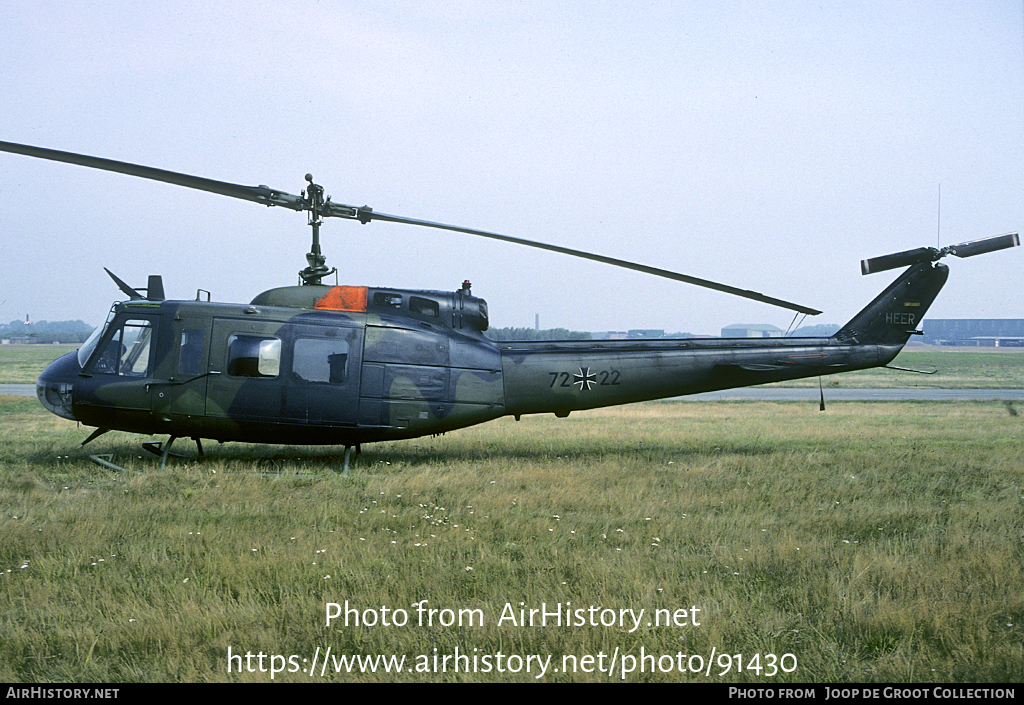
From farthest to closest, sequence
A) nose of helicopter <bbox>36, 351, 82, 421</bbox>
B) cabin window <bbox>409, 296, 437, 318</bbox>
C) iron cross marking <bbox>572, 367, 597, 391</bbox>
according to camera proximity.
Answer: iron cross marking <bbox>572, 367, 597, 391</bbox>, cabin window <bbox>409, 296, 437, 318</bbox>, nose of helicopter <bbox>36, 351, 82, 421</bbox>

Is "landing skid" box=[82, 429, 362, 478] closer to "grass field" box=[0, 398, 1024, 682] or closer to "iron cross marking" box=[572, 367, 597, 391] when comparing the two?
"grass field" box=[0, 398, 1024, 682]

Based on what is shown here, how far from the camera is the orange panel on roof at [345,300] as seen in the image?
35.8 feet

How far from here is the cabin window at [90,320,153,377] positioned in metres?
10.4

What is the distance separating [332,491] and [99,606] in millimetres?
3830

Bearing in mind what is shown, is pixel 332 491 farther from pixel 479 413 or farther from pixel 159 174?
pixel 159 174

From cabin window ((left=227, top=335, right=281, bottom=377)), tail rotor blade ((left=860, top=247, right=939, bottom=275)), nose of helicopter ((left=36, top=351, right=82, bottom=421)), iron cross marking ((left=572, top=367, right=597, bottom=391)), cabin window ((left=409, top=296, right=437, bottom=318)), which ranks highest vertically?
tail rotor blade ((left=860, top=247, right=939, bottom=275))

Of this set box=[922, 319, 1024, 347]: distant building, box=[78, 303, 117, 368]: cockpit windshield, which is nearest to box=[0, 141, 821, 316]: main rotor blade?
box=[78, 303, 117, 368]: cockpit windshield

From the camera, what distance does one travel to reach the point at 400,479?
9.69 meters

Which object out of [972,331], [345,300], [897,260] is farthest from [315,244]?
[972,331]

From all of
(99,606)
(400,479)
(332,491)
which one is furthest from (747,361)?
(99,606)

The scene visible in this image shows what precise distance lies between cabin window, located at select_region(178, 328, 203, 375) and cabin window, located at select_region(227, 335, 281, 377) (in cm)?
41

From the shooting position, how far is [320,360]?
10438 mm

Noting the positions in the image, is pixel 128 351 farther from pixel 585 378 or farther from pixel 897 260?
pixel 897 260
